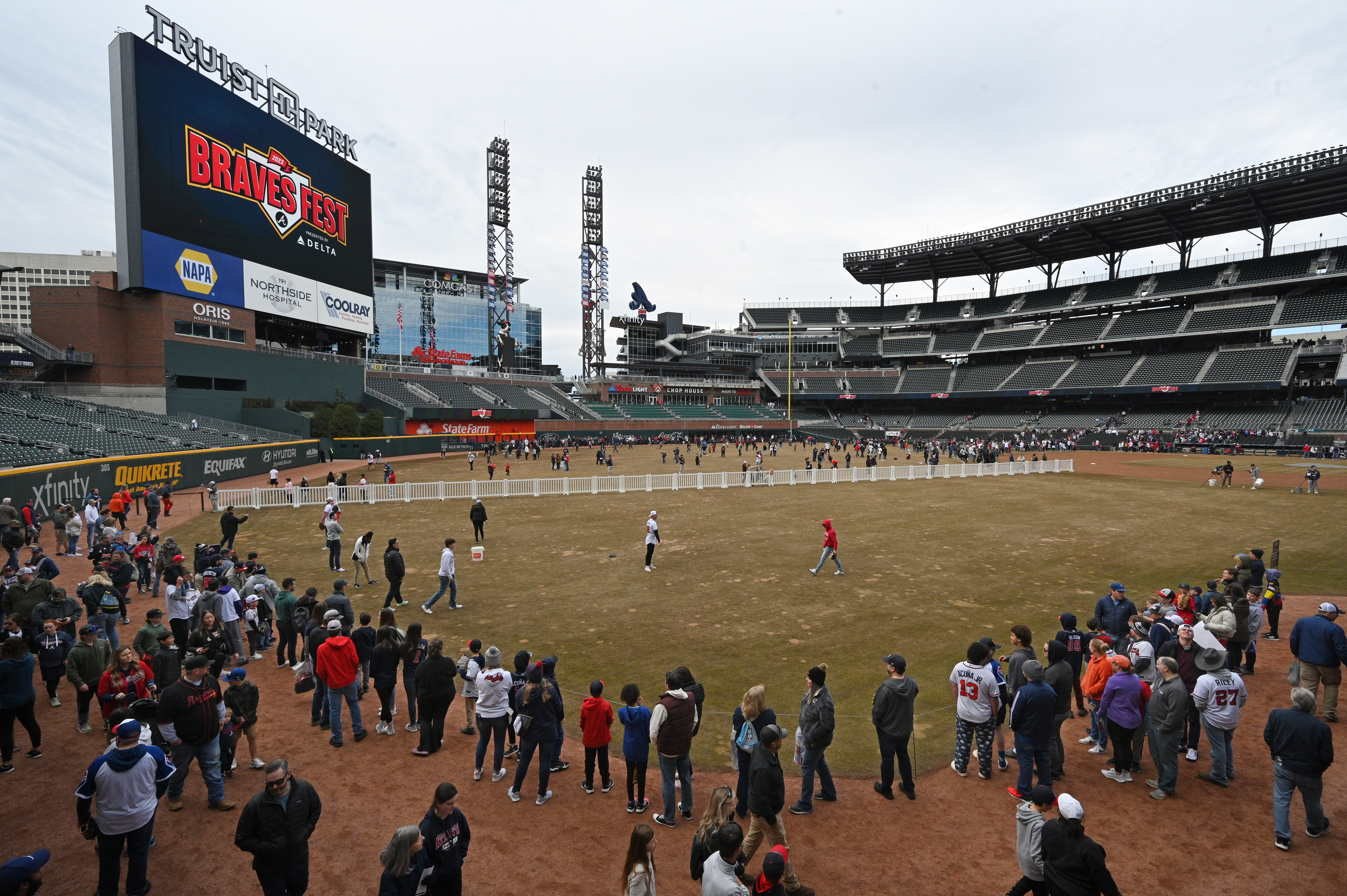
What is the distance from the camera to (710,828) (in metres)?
4.70

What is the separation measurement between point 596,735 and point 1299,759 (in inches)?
268

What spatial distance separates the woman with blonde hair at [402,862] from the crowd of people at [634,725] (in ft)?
0.06

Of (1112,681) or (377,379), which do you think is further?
(377,379)

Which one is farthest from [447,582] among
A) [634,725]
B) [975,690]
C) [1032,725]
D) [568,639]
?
[1032,725]

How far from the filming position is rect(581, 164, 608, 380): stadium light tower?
90.3 meters

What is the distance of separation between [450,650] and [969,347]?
92.1m

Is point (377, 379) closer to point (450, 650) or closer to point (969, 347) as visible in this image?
point (450, 650)

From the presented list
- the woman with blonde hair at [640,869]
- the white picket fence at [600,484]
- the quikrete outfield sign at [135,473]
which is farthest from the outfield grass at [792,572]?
the quikrete outfield sign at [135,473]

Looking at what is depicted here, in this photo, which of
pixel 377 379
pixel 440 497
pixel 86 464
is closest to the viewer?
pixel 86 464

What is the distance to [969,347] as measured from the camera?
88.2 metres

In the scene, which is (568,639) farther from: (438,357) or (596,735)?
(438,357)

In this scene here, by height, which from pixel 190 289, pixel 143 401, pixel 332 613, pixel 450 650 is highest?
pixel 190 289

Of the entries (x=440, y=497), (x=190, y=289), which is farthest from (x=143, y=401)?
(x=440, y=497)

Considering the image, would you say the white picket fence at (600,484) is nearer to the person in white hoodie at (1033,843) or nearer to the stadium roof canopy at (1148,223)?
the person in white hoodie at (1033,843)
